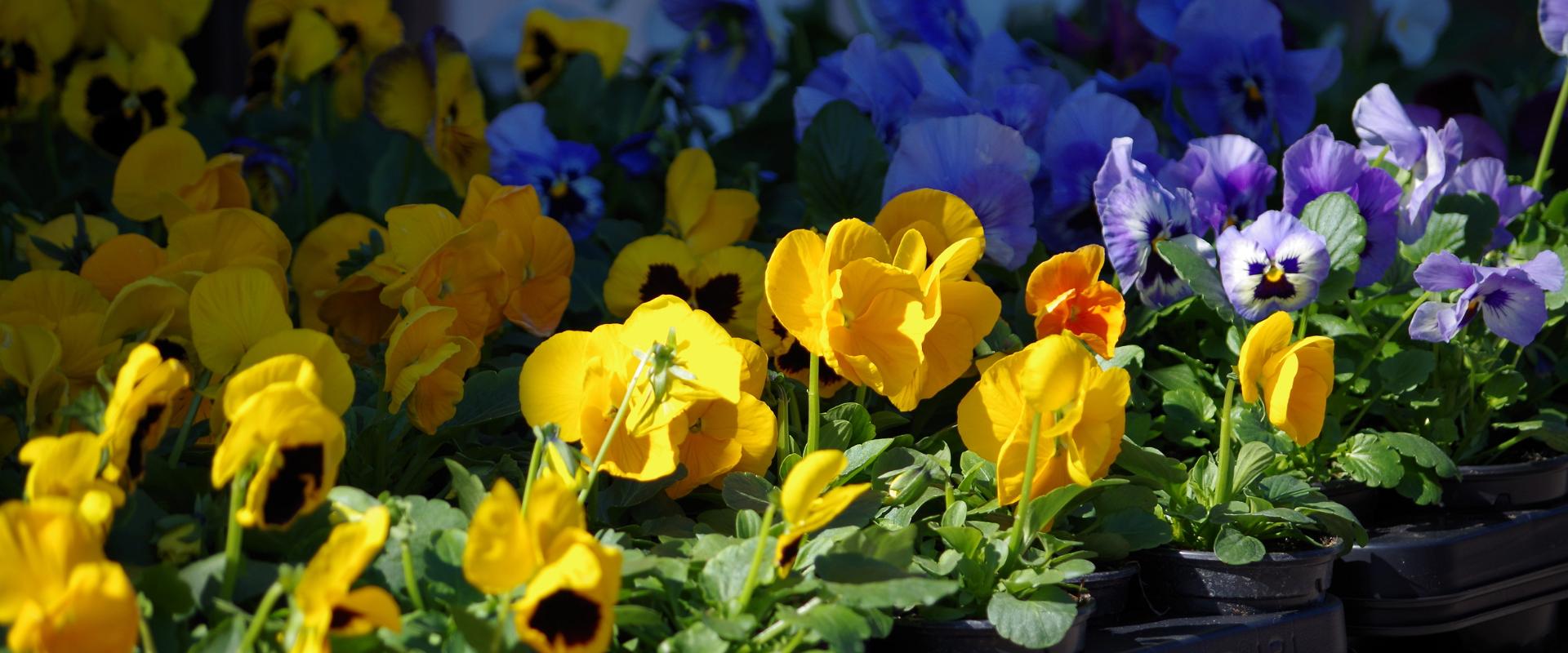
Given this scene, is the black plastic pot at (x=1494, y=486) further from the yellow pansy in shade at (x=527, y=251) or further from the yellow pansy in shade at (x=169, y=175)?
the yellow pansy in shade at (x=169, y=175)

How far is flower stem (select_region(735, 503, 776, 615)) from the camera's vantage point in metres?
0.60

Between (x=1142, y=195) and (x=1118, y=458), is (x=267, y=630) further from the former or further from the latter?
(x=1142, y=195)

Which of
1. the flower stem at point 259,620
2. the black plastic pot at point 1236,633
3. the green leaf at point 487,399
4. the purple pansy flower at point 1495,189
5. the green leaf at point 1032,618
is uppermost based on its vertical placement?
the flower stem at point 259,620

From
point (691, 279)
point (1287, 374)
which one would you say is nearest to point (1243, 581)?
point (1287, 374)

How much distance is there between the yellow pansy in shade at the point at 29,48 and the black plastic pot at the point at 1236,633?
1065 millimetres

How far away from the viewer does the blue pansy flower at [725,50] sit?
4.54 ft

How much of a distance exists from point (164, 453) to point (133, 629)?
27cm

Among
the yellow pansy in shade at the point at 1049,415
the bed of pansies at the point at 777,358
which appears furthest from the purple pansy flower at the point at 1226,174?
the yellow pansy in shade at the point at 1049,415

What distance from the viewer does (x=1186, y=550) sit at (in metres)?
0.83

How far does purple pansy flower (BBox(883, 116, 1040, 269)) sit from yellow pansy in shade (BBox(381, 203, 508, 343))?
320mm

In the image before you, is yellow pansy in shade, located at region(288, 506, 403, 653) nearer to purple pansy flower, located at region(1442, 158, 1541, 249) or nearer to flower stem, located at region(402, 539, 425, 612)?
flower stem, located at region(402, 539, 425, 612)

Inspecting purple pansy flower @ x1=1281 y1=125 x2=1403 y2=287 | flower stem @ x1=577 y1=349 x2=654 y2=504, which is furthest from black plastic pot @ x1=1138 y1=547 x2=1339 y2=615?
flower stem @ x1=577 y1=349 x2=654 y2=504

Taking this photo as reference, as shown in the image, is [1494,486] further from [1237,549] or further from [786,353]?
[786,353]

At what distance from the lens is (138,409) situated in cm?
58
